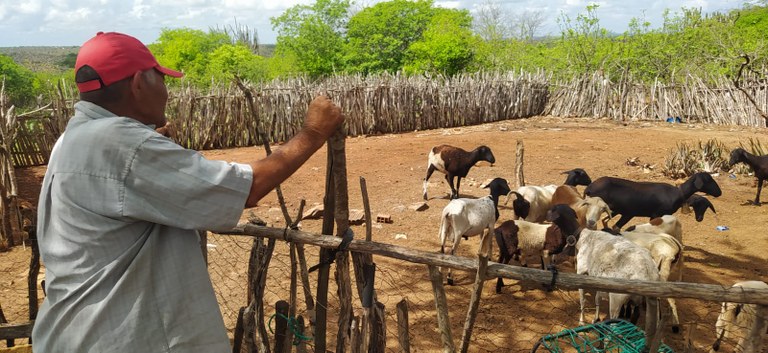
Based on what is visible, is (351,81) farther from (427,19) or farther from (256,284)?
(427,19)

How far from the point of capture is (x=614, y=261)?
4.23m

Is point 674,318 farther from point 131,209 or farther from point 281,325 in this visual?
point 131,209

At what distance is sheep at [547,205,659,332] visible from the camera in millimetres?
4078

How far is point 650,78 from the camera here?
72.0ft

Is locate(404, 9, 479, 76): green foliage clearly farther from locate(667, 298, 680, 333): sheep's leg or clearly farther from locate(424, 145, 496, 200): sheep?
locate(667, 298, 680, 333): sheep's leg

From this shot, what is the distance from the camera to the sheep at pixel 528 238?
525 centimetres

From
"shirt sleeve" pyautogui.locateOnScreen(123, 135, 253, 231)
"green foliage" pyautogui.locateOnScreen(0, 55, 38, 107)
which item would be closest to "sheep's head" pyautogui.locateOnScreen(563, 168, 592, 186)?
"shirt sleeve" pyautogui.locateOnScreen(123, 135, 253, 231)

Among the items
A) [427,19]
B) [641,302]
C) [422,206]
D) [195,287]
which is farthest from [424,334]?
[427,19]

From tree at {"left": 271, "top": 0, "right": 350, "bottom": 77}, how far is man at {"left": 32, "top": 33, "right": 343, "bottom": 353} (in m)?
29.2

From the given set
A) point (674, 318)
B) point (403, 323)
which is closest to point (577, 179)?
point (674, 318)

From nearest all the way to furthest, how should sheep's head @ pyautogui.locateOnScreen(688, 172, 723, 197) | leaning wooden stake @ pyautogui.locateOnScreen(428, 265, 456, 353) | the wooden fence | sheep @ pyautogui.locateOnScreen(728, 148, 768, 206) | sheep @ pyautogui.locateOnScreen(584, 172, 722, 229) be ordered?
leaning wooden stake @ pyautogui.locateOnScreen(428, 265, 456, 353) < sheep @ pyautogui.locateOnScreen(584, 172, 722, 229) < sheep's head @ pyautogui.locateOnScreen(688, 172, 723, 197) < sheep @ pyautogui.locateOnScreen(728, 148, 768, 206) < the wooden fence

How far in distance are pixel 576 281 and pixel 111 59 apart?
1946 millimetres

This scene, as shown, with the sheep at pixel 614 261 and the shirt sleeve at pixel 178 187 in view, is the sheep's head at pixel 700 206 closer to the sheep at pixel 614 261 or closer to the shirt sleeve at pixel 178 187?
the sheep at pixel 614 261

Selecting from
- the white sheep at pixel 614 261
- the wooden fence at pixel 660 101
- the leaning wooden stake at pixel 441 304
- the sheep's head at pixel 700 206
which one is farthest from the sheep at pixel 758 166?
the wooden fence at pixel 660 101
